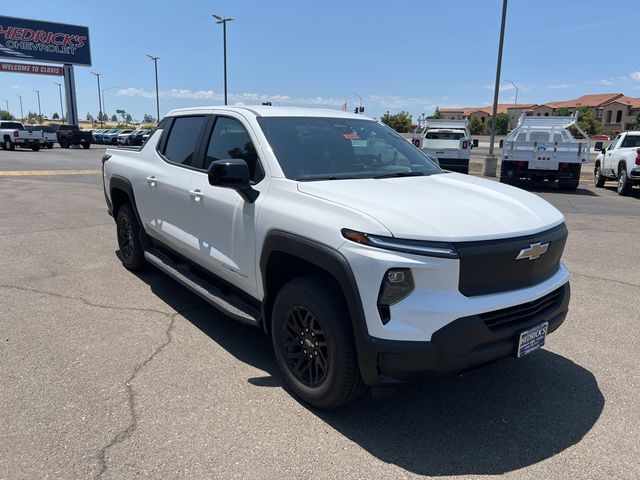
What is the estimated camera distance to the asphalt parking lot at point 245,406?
8.80 feet

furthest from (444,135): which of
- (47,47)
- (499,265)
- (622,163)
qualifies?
(47,47)

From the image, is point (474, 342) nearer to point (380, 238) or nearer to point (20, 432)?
point (380, 238)

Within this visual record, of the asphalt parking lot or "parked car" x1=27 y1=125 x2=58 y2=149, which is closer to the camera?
the asphalt parking lot

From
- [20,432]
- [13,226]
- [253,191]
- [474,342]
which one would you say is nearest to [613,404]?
[474,342]

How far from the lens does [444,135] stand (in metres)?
20.0

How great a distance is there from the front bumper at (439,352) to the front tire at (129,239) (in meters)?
3.77

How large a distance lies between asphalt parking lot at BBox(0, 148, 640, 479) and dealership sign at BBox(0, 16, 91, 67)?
1952 inches

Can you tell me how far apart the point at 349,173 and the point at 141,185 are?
2.54m

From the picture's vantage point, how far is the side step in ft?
11.9

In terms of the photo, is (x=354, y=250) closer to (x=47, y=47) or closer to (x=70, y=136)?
(x=70, y=136)

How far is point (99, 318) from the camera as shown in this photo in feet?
15.1

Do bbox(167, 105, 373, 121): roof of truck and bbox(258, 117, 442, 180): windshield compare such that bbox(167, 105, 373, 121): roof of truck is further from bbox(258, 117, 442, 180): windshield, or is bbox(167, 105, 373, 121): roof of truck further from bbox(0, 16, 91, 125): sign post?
bbox(0, 16, 91, 125): sign post

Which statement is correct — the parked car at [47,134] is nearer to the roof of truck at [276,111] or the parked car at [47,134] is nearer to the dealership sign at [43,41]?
the dealership sign at [43,41]

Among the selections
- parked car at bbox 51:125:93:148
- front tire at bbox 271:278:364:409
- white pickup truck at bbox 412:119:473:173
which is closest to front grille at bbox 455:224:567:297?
front tire at bbox 271:278:364:409
